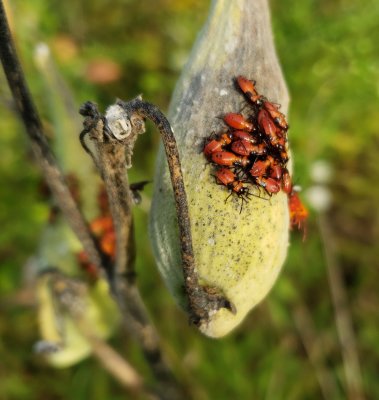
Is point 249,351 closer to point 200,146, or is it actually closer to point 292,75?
point 292,75

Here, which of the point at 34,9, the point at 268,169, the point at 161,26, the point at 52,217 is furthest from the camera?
the point at 161,26

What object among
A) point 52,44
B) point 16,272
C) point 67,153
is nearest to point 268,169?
point 67,153

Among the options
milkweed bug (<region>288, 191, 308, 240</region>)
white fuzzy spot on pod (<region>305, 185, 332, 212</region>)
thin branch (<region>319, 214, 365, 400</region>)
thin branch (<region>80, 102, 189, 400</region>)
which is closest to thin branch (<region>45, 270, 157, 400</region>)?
thin branch (<region>80, 102, 189, 400</region>)

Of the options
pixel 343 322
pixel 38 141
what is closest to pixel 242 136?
pixel 38 141

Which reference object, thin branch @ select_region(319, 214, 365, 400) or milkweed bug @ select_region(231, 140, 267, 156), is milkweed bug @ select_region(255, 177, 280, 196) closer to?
milkweed bug @ select_region(231, 140, 267, 156)

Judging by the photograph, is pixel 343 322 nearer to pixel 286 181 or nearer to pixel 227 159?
pixel 286 181

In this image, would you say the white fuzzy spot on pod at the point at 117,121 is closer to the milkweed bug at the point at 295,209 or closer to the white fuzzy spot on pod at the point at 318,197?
the milkweed bug at the point at 295,209

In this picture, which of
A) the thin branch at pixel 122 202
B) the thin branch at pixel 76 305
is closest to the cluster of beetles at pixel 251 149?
the thin branch at pixel 122 202
